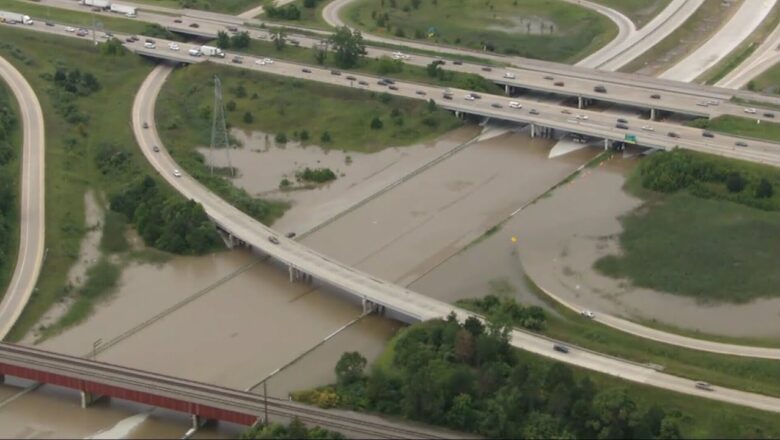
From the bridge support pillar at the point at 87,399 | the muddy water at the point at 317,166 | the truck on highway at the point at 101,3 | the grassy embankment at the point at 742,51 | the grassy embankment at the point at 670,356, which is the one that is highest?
the truck on highway at the point at 101,3

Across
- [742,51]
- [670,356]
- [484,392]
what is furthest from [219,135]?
[742,51]

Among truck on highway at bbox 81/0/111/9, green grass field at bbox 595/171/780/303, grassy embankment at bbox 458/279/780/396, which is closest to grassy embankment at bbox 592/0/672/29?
green grass field at bbox 595/171/780/303

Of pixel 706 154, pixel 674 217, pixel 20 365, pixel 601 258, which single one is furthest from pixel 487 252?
pixel 20 365

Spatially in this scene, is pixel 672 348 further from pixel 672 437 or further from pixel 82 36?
pixel 82 36

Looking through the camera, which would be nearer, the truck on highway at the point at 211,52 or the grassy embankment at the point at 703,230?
the grassy embankment at the point at 703,230

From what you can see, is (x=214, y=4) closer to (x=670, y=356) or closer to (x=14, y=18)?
(x=14, y=18)

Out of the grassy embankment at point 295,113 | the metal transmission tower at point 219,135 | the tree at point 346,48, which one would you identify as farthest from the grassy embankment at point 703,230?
the tree at point 346,48

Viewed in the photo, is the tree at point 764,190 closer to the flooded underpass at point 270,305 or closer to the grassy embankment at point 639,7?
the flooded underpass at point 270,305
